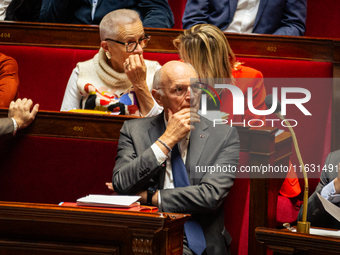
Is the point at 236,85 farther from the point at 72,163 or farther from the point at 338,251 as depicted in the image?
the point at 338,251

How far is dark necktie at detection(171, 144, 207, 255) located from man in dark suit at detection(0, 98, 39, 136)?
0.51 metres

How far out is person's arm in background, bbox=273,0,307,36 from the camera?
191 centimetres

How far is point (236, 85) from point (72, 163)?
651 mm

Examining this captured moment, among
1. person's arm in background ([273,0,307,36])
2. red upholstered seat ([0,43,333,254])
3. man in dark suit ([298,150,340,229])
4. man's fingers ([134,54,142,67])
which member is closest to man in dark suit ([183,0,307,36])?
person's arm in background ([273,0,307,36])

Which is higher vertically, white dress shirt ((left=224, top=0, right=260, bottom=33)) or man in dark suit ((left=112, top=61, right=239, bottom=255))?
white dress shirt ((left=224, top=0, right=260, bottom=33))

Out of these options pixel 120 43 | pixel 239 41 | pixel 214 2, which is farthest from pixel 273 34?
pixel 120 43

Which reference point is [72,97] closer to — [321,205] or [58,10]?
[58,10]

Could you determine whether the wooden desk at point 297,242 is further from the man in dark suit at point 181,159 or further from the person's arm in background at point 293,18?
the person's arm in background at point 293,18

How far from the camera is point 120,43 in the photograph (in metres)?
1.60

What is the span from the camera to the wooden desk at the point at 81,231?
2.74 ft

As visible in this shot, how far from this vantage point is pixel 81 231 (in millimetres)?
887

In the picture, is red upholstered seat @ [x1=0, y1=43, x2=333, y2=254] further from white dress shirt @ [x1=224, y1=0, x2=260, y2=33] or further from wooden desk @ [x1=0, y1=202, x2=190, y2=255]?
wooden desk @ [x1=0, y1=202, x2=190, y2=255]

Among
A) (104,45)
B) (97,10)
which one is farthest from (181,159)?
(97,10)

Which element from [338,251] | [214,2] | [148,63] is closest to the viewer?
[338,251]
